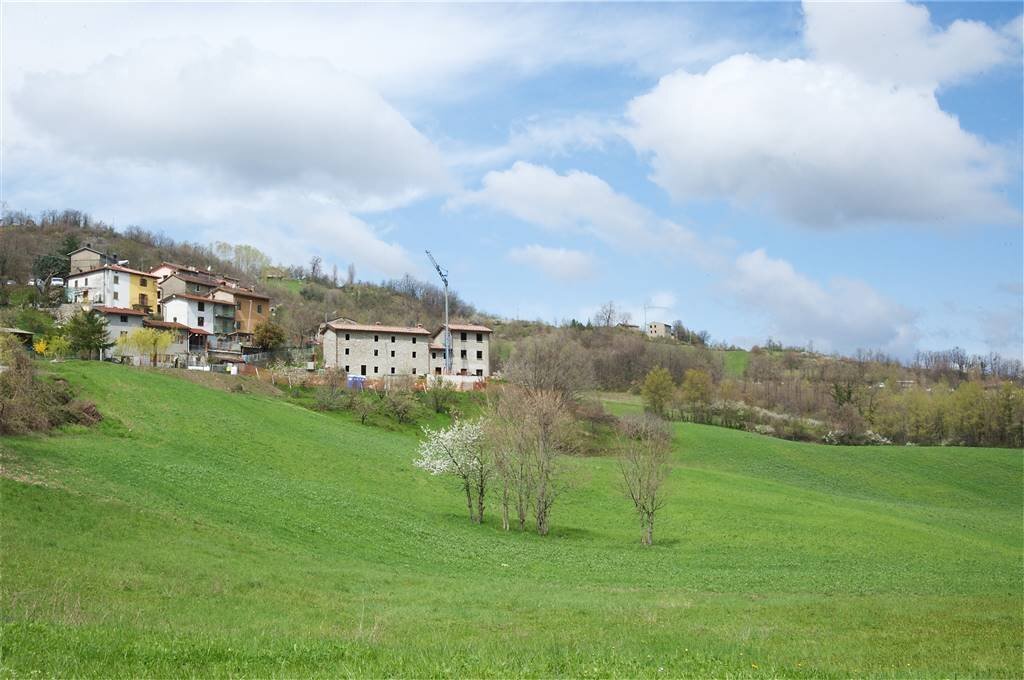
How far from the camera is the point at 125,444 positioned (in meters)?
42.9

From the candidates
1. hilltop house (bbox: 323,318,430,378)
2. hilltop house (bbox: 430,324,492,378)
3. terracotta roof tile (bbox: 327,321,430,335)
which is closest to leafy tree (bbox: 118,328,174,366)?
hilltop house (bbox: 323,318,430,378)

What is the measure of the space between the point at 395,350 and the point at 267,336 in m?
17.9

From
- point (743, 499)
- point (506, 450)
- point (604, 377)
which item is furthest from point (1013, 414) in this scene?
point (506, 450)

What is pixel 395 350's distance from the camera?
346 feet

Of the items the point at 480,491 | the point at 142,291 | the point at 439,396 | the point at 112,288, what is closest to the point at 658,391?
the point at 439,396

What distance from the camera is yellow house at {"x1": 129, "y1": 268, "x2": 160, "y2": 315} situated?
4409 inches

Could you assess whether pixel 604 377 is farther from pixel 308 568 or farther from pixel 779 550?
pixel 308 568

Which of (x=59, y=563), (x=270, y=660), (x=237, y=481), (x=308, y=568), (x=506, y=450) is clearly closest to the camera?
(x=270, y=660)

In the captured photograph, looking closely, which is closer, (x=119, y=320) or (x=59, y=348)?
(x=59, y=348)

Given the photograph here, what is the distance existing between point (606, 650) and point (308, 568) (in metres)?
15.3

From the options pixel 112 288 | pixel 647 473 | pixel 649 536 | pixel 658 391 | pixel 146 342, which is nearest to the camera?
pixel 649 536

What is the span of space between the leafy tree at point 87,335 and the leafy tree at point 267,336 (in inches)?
1042

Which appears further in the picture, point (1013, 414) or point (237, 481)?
point (1013, 414)

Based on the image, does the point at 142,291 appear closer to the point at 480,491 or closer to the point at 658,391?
the point at 658,391
